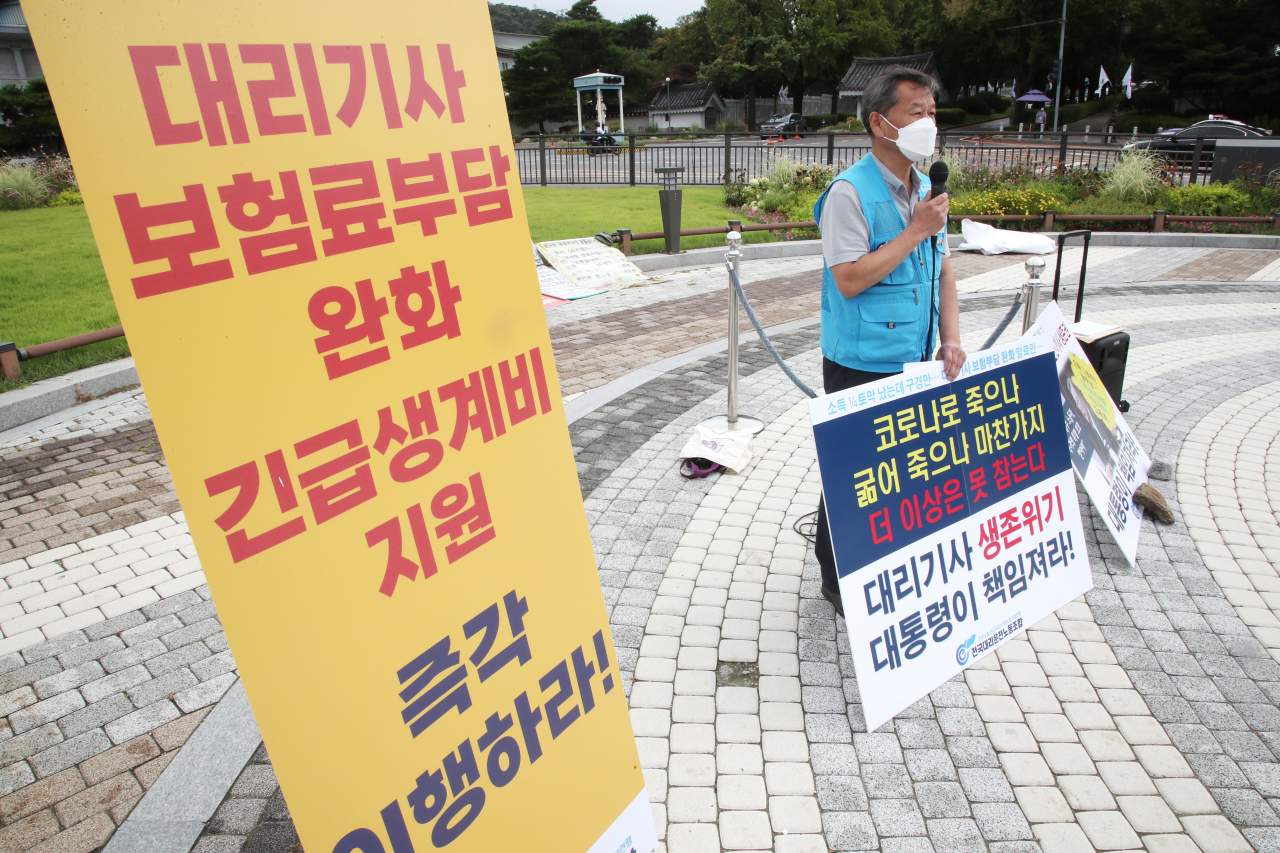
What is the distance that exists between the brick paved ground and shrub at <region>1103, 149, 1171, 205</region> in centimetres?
1199

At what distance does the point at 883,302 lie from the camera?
331 centimetres

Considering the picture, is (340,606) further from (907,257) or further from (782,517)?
(782,517)

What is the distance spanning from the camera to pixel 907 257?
127 inches

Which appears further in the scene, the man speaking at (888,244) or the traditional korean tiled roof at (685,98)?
the traditional korean tiled roof at (685,98)

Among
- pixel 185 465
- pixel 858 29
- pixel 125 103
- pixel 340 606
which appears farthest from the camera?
pixel 858 29

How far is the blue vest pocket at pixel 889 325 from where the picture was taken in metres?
3.31

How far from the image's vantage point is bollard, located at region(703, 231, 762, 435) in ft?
19.5

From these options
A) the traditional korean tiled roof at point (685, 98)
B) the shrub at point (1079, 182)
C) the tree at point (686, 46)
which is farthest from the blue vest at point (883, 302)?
the tree at point (686, 46)

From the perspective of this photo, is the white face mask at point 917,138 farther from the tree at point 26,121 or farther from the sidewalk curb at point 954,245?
the tree at point 26,121

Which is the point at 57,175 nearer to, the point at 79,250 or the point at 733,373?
the point at 79,250

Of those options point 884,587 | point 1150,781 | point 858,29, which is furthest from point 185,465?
point 858,29

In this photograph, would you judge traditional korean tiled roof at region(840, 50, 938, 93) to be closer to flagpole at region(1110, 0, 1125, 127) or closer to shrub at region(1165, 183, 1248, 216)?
flagpole at region(1110, 0, 1125, 127)

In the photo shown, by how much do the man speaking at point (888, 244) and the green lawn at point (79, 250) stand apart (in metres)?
6.89

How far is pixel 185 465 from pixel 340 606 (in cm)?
41
